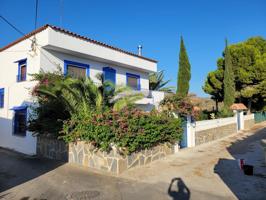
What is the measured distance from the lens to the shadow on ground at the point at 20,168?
7.41m

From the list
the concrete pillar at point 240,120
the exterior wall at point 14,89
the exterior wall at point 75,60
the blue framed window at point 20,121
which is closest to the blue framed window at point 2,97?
the exterior wall at point 14,89

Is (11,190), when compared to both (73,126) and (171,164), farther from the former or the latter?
(171,164)

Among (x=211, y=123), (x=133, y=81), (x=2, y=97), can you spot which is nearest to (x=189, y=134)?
(x=211, y=123)

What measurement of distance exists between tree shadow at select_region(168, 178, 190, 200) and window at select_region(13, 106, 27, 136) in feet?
31.1

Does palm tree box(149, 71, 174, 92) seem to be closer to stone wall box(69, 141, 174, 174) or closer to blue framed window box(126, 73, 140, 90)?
blue framed window box(126, 73, 140, 90)

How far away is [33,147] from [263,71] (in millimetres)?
25255

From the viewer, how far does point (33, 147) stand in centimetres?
1210

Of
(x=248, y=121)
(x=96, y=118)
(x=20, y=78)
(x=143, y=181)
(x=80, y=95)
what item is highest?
(x=20, y=78)

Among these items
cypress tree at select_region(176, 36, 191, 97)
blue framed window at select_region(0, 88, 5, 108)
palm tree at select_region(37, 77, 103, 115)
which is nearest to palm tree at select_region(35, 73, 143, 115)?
palm tree at select_region(37, 77, 103, 115)

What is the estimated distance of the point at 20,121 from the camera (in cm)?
1340

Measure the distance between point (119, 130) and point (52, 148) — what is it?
4.80 meters

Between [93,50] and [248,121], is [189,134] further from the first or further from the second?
[248,121]

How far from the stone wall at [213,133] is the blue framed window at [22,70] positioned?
1103 centimetres

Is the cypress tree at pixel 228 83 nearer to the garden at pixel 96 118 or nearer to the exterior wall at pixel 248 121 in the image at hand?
the exterior wall at pixel 248 121
